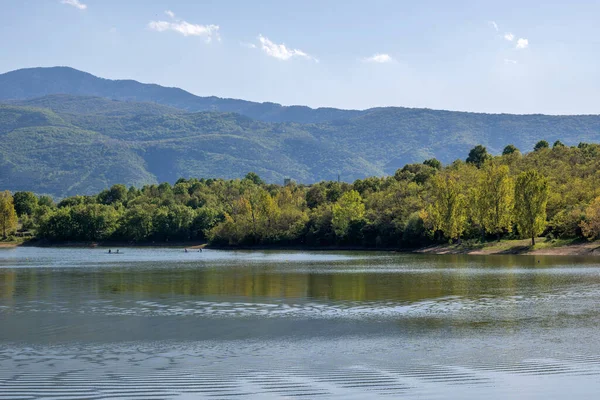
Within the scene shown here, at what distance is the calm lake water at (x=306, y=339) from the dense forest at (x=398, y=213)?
47.4 m

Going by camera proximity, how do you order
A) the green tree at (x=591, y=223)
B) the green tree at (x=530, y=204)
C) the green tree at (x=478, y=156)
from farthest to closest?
the green tree at (x=478, y=156)
the green tree at (x=530, y=204)
the green tree at (x=591, y=223)

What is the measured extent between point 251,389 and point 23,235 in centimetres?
18178

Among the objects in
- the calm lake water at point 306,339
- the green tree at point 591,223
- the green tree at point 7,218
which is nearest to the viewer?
the calm lake water at point 306,339

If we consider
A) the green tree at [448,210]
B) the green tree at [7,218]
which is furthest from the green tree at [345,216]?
the green tree at [7,218]

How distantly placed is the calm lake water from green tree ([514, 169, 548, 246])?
137 feet

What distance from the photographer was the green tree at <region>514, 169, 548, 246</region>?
9719 centimetres

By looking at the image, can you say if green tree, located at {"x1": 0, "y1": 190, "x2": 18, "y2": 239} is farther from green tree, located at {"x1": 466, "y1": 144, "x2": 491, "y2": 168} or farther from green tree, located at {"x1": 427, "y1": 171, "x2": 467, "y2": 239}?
green tree, located at {"x1": 427, "y1": 171, "x2": 467, "y2": 239}

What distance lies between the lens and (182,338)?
2909 cm

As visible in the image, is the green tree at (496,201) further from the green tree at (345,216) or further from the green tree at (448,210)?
the green tree at (345,216)

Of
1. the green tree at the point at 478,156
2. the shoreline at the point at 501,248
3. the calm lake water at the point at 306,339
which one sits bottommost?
the calm lake water at the point at 306,339

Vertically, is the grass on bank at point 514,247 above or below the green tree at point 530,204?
below

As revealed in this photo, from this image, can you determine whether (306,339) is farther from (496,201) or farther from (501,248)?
(496,201)

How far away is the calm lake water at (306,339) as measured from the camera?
19609 millimetres

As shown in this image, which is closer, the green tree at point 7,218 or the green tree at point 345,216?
the green tree at point 345,216
